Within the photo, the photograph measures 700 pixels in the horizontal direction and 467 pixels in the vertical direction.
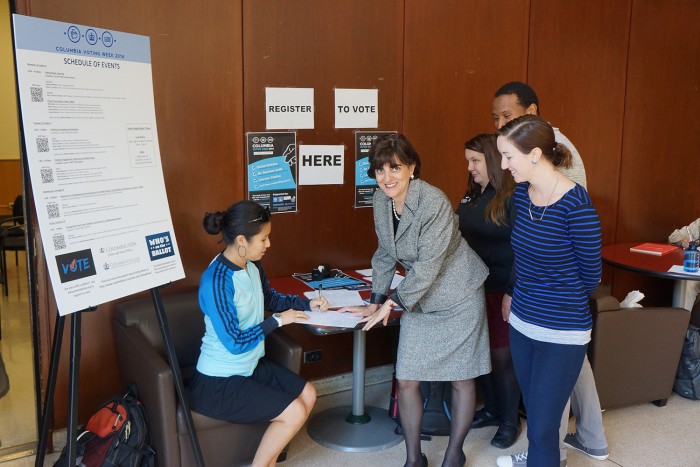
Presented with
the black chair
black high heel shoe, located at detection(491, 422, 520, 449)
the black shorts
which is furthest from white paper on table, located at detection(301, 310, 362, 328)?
the black chair

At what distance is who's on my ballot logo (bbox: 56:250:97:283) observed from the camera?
2234mm

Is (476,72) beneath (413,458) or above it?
above

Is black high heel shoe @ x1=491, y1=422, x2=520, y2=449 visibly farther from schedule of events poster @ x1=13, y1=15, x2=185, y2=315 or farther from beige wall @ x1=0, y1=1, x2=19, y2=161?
→ beige wall @ x1=0, y1=1, x2=19, y2=161

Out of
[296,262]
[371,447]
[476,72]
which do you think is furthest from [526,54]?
[371,447]

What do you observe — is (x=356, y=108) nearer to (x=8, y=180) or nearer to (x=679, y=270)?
(x=679, y=270)

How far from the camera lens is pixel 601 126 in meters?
4.74

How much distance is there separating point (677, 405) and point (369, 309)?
216 cm

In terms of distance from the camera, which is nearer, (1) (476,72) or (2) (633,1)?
(1) (476,72)

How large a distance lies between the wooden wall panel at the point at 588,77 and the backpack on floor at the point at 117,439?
3101 millimetres

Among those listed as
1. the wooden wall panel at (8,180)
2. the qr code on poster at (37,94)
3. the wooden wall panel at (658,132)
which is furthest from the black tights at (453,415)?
the wooden wall panel at (8,180)

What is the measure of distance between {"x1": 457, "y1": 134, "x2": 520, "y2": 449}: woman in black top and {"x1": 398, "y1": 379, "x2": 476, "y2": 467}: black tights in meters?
0.41

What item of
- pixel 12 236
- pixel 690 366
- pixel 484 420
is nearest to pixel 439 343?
pixel 484 420

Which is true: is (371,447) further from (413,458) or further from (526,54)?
(526,54)

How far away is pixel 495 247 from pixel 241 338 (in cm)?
128
